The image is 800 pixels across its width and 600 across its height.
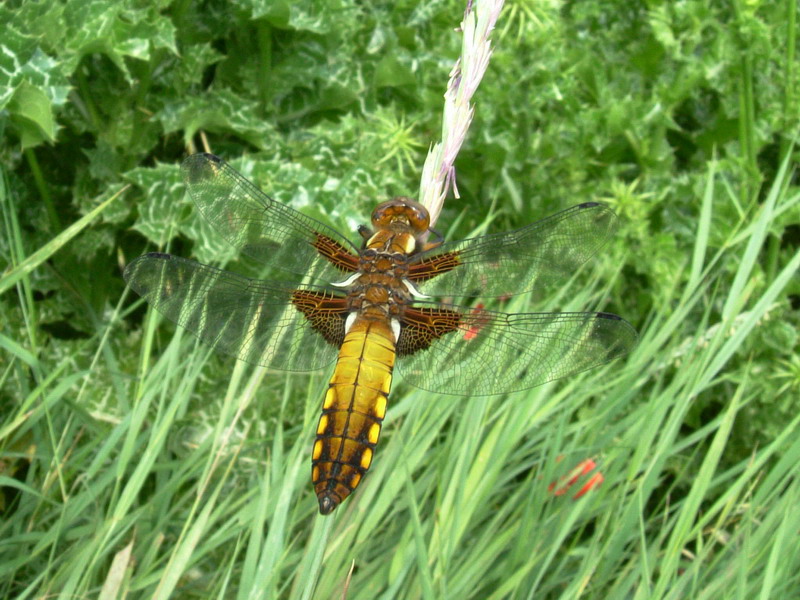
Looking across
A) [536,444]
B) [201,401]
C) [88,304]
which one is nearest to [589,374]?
[536,444]

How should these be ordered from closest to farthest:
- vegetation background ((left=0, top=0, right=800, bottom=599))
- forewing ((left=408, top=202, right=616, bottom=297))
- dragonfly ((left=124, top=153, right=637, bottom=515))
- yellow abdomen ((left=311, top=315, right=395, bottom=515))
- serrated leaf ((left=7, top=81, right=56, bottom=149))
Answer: yellow abdomen ((left=311, top=315, right=395, bottom=515)), dragonfly ((left=124, top=153, right=637, bottom=515)), forewing ((left=408, top=202, right=616, bottom=297)), vegetation background ((left=0, top=0, right=800, bottom=599)), serrated leaf ((left=7, top=81, right=56, bottom=149))

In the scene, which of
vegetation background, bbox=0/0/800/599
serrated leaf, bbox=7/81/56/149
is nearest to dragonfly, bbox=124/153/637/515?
vegetation background, bbox=0/0/800/599

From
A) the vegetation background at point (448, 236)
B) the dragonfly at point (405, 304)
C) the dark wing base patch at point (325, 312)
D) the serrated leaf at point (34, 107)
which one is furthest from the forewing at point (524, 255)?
the serrated leaf at point (34, 107)

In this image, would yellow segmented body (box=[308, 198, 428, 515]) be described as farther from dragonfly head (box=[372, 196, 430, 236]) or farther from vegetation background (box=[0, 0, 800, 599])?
vegetation background (box=[0, 0, 800, 599])

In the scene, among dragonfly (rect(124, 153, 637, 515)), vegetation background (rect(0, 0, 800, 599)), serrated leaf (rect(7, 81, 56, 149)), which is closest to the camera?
dragonfly (rect(124, 153, 637, 515))

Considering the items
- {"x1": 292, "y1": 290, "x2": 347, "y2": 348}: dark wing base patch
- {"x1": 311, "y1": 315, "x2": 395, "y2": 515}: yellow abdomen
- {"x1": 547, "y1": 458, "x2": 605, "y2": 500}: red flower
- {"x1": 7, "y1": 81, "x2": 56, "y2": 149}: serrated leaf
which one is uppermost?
{"x1": 7, "y1": 81, "x2": 56, "y2": 149}: serrated leaf

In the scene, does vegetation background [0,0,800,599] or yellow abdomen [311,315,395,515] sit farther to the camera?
vegetation background [0,0,800,599]

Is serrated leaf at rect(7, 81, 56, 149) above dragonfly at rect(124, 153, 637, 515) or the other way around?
above
